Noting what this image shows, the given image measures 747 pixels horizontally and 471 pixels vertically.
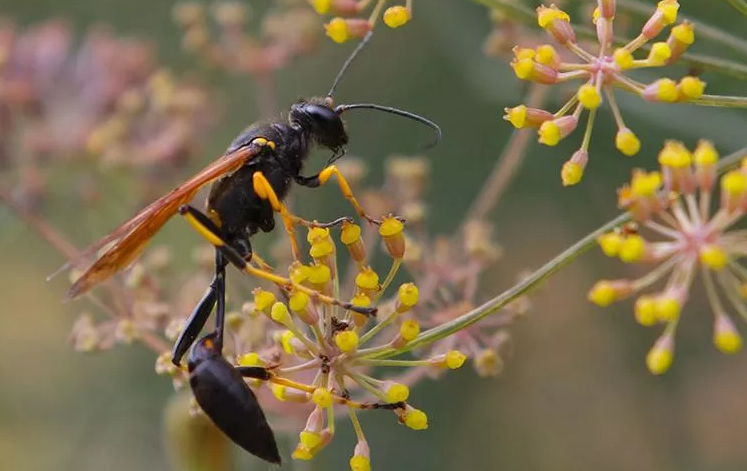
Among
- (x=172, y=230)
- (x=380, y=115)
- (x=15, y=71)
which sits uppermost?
(x=380, y=115)

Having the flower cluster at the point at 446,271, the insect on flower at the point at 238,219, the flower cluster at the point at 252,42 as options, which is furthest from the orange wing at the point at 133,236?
the flower cluster at the point at 252,42

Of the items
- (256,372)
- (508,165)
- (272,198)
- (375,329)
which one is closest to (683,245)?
(375,329)

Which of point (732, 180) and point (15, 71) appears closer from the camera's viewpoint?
point (732, 180)

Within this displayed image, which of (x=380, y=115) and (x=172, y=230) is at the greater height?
(x=380, y=115)

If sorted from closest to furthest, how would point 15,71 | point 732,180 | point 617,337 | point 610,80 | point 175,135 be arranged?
point 732,180
point 610,80
point 175,135
point 15,71
point 617,337

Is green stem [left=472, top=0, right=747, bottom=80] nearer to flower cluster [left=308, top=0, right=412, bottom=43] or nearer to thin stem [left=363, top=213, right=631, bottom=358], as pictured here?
flower cluster [left=308, top=0, right=412, bottom=43]

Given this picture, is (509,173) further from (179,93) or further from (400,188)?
(179,93)

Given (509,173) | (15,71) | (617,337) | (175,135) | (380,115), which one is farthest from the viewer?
(380,115)

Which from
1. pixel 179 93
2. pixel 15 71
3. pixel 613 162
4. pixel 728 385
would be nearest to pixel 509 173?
pixel 613 162
